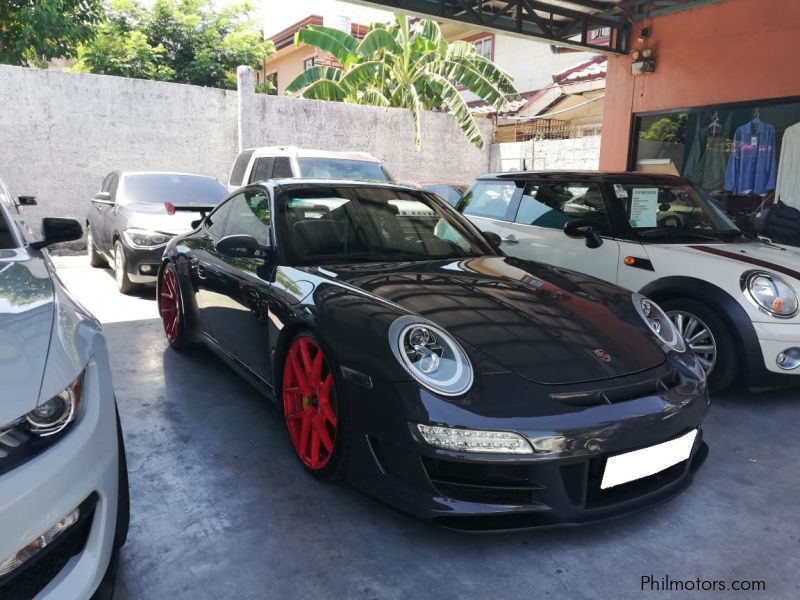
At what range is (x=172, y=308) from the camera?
15.0ft

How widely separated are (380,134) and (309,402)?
11.2 metres

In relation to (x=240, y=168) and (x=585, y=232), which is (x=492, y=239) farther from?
(x=240, y=168)

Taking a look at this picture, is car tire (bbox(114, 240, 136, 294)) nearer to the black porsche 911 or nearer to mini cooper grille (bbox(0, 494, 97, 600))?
the black porsche 911

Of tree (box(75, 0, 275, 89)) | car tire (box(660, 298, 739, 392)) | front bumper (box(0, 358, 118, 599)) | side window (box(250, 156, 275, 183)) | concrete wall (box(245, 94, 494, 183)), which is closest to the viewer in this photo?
front bumper (box(0, 358, 118, 599))

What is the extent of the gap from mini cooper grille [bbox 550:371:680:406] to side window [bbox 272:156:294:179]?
254 inches

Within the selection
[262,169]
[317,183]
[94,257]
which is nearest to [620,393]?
[317,183]

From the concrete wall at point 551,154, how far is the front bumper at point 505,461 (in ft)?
32.8

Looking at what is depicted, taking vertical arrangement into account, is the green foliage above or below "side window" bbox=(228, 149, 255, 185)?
above

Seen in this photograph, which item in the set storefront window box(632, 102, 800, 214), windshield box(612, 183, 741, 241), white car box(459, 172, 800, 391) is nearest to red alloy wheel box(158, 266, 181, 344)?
white car box(459, 172, 800, 391)

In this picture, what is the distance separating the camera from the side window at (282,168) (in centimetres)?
821

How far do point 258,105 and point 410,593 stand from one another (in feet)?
36.4

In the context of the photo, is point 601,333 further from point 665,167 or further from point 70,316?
point 665,167

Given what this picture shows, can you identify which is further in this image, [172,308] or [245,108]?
Result: [245,108]

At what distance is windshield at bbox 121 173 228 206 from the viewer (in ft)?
23.4
